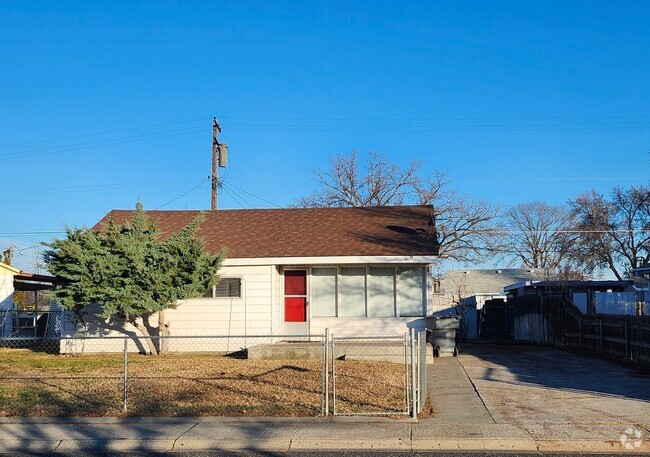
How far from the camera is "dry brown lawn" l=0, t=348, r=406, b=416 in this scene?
1153 cm

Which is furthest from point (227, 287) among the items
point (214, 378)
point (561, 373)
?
point (561, 373)

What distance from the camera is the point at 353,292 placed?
2061 cm

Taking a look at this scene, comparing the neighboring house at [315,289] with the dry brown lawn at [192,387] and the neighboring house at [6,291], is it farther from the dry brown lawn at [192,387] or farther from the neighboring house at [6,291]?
the neighboring house at [6,291]

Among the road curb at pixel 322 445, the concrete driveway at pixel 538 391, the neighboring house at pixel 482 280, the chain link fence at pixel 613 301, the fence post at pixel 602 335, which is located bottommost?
the road curb at pixel 322 445

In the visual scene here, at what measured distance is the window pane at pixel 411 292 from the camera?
2027 centimetres

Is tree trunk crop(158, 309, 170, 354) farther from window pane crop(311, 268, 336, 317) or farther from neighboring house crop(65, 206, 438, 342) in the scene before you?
window pane crop(311, 268, 336, 317)

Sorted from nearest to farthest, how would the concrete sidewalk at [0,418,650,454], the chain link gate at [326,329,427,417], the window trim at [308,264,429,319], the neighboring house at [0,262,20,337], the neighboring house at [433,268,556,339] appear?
the concrete sidewalk at [0,418,650,454] < the chain link gate at [326,329,427,417] < the window trim at [308,264,429,319] < the neighboring house at [0,262,20,337] < the neighboring house at [433,268,556,339]

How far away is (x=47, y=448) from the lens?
9508 millimetres

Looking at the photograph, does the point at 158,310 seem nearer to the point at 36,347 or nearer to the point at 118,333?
the point at 118,333

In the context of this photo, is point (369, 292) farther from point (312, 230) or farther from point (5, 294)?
point (5, 294)

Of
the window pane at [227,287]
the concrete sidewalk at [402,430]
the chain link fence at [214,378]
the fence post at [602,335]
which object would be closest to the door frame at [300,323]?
the chain link fence at [214,378]

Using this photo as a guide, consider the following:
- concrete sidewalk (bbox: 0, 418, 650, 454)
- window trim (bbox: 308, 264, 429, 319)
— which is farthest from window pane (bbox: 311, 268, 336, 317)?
concrete sidewalk (bbox: 0, 418, 650, 454)

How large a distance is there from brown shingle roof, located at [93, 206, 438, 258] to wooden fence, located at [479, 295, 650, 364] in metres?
5.02

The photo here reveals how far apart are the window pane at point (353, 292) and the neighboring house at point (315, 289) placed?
3 centimetres
